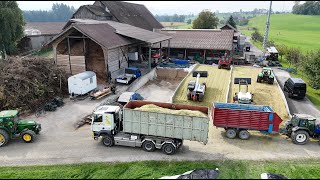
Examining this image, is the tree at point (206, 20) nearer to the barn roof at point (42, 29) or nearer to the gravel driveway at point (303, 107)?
the barn roof at point (42, 29)

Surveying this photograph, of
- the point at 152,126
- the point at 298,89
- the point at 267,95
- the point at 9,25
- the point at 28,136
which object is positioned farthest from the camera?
the point at 9,25

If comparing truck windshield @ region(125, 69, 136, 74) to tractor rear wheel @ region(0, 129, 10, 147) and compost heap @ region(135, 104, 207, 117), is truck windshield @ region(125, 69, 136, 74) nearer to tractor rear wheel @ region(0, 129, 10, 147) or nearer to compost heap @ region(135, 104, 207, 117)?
compost heap @ region(135, 104, 207, 117)

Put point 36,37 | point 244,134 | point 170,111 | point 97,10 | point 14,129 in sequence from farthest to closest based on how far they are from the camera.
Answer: point 36,37
point 97,10
point 244,134
point 14,129
point 170,111

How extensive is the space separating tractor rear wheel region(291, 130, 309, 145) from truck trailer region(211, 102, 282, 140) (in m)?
1.12

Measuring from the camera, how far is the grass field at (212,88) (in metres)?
26.6

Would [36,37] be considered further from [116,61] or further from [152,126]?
[152,126]

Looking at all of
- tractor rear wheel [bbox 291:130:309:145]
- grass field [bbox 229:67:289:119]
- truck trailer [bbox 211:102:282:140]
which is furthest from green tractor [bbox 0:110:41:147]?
grass field [bbox 229:67:289:119]

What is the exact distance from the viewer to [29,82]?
969 inches

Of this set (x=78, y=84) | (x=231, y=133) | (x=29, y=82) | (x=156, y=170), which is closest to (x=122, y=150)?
(x=156, y=170)

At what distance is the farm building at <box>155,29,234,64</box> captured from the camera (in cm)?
4449

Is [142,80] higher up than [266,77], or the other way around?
[266,77]

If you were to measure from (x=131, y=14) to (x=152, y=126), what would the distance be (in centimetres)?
4872

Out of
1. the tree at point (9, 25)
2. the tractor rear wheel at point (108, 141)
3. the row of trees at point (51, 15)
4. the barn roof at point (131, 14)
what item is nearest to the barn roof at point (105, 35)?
the tree at point (9, 25)

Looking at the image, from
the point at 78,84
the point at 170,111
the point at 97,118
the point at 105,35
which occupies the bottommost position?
the point at 97,118
